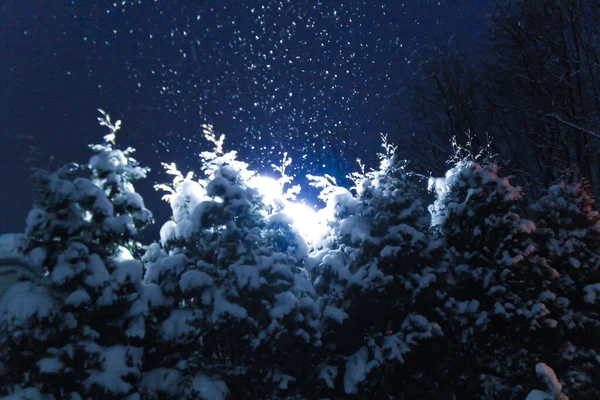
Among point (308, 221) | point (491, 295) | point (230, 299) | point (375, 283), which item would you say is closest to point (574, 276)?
point (491, 295)

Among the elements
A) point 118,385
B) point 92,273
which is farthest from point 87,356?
point 92,273

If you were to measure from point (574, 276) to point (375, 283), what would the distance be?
17.3 feet

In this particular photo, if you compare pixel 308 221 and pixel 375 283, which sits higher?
pixel 308 221

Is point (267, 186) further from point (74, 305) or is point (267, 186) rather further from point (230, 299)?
point (74, 305)

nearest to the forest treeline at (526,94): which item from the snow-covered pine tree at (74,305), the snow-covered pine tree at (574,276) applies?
the snow-covered pine tree at (574,276)

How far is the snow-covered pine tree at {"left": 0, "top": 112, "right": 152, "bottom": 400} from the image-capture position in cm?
520

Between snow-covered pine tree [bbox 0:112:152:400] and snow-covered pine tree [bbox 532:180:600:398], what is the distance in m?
7.79

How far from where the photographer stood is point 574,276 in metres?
9.24

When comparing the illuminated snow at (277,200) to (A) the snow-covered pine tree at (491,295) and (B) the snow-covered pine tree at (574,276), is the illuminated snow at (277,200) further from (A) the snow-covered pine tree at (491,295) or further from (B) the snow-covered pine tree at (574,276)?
(B) the snow-covered pine tree at (574,276)

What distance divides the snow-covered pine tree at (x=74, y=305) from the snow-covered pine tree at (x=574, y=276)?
25.6ft

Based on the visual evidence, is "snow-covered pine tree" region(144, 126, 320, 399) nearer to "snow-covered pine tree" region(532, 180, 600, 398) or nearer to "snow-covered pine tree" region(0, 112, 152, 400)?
"snow-covered pine tree" region(0, 112, 152, 400)

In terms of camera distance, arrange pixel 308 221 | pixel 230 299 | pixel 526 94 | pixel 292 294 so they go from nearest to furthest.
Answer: pixel 230 299
pixel 292 294
pixel 308 221
pixel 526 94

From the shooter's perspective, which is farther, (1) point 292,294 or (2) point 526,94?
(2) point 526,94

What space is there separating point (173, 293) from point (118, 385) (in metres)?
1.50
